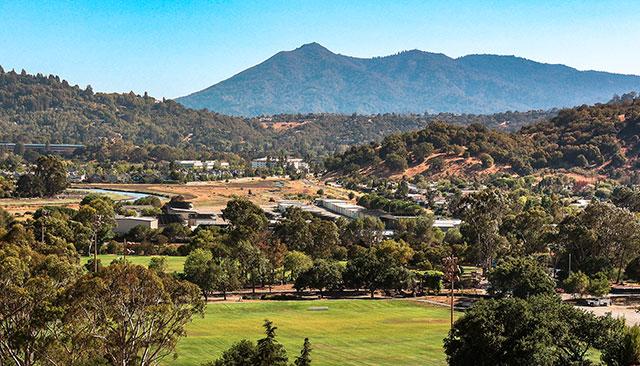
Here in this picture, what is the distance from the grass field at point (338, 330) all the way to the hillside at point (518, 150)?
3543 inches

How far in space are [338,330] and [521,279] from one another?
463 inches

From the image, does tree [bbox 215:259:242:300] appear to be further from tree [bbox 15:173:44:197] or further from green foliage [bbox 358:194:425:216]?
tree [bbox 15:173:44:197]

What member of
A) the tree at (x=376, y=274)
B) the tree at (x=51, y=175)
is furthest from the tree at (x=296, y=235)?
the tree at (x=51, y=175)

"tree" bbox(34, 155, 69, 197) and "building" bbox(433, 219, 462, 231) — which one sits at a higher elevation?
"tree" bbox(34, 155, 69, 197)

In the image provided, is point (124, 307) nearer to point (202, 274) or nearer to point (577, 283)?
point (202, 274)

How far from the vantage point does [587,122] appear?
150m

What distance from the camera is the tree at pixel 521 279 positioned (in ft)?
149

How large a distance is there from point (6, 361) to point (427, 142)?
125 m

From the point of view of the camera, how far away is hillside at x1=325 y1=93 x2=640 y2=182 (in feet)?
443

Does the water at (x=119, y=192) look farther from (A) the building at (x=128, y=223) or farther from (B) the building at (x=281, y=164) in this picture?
(B) the building at (x=281, y=164)

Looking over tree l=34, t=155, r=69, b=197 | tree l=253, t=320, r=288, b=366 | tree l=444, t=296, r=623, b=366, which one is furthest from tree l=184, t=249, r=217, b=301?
tree l=34, t=155, r=69, b=197

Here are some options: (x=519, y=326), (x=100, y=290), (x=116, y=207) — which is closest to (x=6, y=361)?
(x=100, y=290)

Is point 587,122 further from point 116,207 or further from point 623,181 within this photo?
point 116,207

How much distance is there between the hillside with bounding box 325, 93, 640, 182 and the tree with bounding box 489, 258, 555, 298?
86.2m
